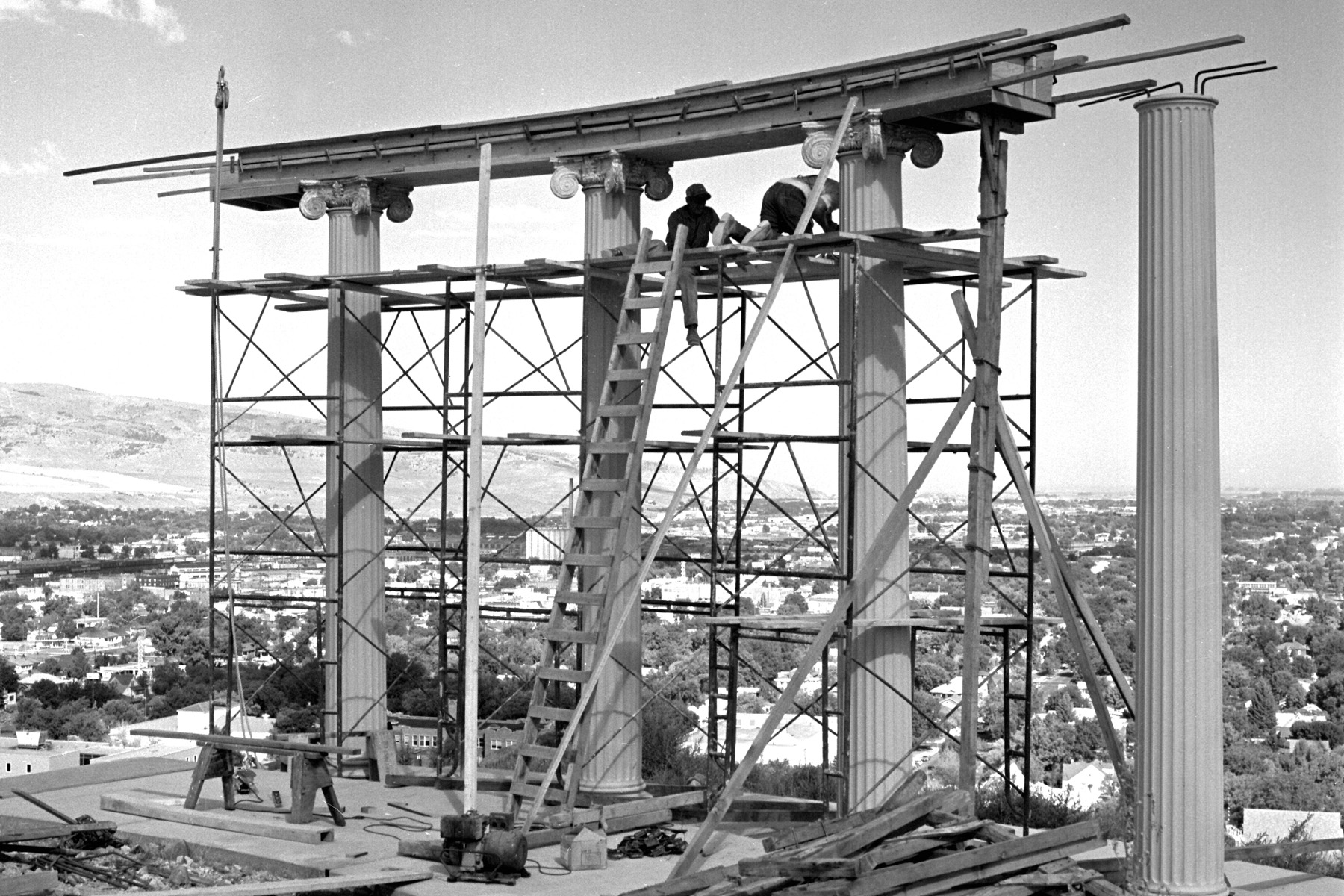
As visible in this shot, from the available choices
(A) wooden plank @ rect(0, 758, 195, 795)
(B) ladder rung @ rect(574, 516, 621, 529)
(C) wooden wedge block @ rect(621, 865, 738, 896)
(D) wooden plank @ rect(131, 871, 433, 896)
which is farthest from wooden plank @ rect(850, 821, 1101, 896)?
(A) wooden plank @ rect(0, 758, 195, 795)

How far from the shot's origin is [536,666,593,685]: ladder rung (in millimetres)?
15125

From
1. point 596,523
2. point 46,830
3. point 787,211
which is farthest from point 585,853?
point 787,211

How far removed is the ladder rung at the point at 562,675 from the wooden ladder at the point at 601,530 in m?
0.01

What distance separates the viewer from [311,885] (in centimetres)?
1318

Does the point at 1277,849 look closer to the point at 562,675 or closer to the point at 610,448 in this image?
the point at 562,675

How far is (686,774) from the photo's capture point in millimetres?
20328

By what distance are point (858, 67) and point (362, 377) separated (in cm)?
757

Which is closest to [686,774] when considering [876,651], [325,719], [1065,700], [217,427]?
[325,719]

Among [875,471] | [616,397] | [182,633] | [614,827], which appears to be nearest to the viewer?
[875,471]

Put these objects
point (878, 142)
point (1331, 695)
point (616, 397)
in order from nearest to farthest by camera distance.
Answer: point (878, 142), point (616, 397), point (1331, 695)

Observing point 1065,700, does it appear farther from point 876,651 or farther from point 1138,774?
point 1138,774

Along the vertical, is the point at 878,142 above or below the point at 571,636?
above

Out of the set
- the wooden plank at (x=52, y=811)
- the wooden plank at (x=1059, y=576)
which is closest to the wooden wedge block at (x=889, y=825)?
the wooden plank at (x=1059, y=576)

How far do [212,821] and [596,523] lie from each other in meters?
4.66
